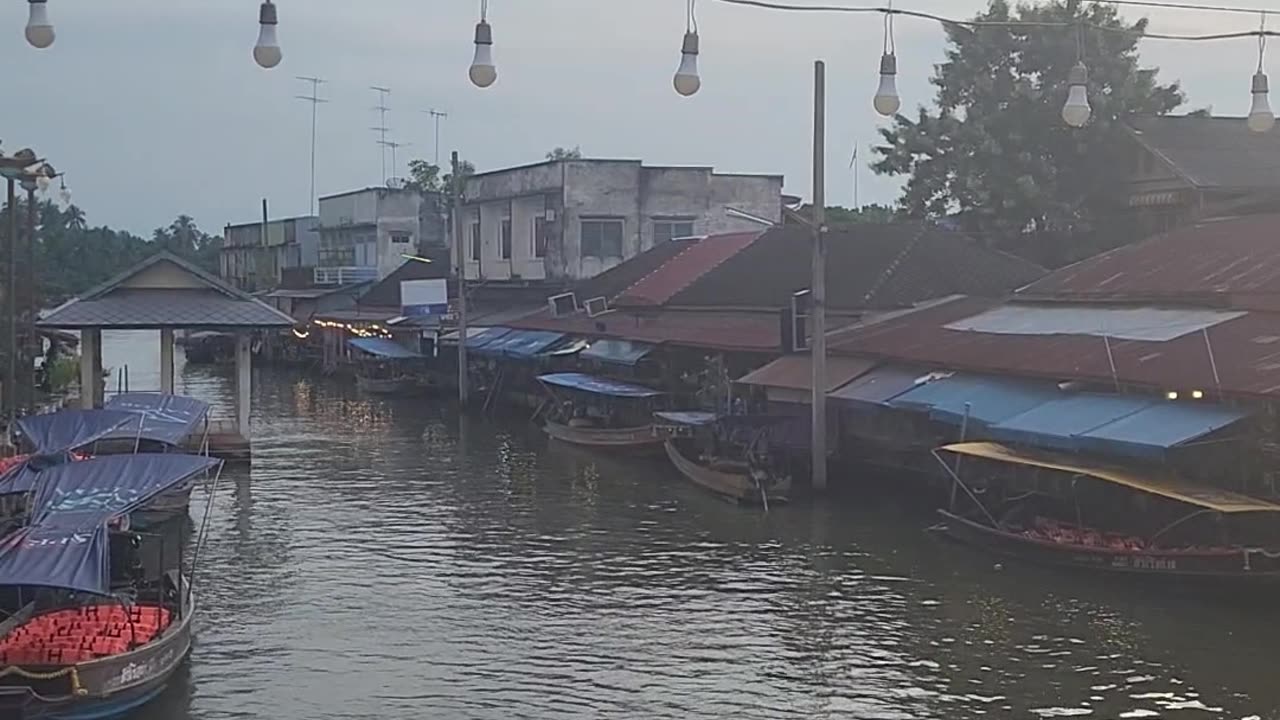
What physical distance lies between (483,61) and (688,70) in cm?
218

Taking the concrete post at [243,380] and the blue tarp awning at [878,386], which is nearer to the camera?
the blue tarp awning at [878,386]

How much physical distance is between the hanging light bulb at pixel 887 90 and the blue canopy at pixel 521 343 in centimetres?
2652

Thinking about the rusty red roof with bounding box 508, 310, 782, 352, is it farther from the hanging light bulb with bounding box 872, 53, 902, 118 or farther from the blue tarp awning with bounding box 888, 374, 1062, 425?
the hanging light bulb with bounding box 872, 53, 902, 118

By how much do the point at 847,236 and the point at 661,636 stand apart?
68.7 feet

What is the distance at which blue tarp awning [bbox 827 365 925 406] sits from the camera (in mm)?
26344

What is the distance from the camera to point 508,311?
180ft

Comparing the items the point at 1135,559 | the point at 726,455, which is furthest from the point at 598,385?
the point at 1135,559

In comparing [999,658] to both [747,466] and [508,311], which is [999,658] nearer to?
[747,466]

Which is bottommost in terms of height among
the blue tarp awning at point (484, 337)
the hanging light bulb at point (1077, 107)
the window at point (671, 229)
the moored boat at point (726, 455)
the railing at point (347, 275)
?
the moored boat at point (726, 455)

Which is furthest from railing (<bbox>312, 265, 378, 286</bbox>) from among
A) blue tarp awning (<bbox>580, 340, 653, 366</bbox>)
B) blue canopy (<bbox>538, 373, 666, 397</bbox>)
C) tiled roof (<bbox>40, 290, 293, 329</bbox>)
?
tiled roof (<bbox>40, 290, 293, 329</bbox>)

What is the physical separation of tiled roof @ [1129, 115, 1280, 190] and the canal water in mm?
16805

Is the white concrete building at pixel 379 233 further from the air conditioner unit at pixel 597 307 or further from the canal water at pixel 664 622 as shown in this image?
the canal water at pixel 664 622

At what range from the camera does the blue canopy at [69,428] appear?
19984 mm

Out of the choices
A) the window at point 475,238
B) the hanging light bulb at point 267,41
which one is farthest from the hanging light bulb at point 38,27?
the window at point 475,238
